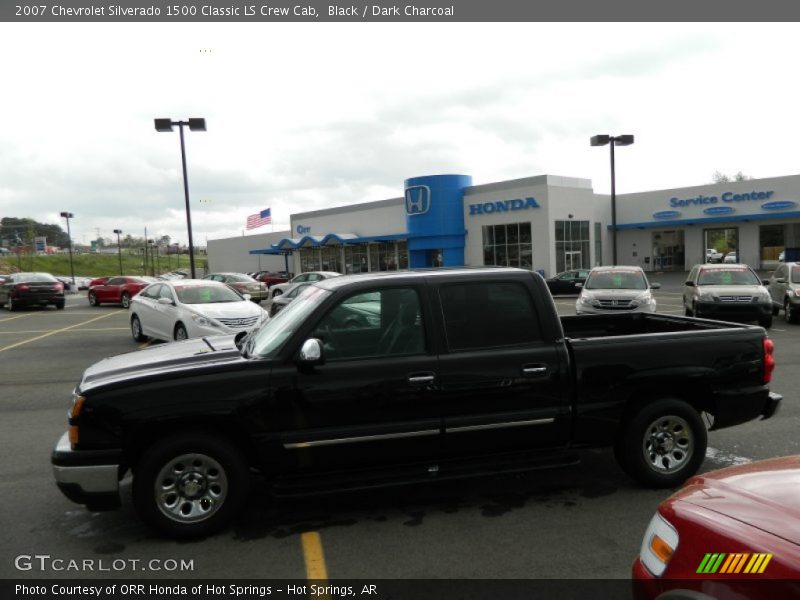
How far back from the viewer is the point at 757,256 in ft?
123

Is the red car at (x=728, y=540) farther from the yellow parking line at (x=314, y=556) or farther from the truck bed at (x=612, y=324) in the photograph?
the truck bed at (x=612, y=324)

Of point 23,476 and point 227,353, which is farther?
point 23,476

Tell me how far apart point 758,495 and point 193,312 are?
11.6 meters

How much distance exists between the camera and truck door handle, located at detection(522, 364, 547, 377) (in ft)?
15.3

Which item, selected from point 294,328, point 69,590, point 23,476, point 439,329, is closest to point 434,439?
point 439,329

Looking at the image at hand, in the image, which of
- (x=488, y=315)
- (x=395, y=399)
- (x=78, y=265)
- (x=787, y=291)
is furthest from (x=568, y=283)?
(x=78, y=265)

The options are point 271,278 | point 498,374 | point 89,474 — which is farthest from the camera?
point 271,278

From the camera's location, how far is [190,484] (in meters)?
4.25

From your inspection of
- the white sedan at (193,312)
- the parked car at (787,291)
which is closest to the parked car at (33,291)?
the white sedan at (193,312)

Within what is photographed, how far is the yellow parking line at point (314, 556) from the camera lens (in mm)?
3736

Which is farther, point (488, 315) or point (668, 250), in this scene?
point (668, 250)

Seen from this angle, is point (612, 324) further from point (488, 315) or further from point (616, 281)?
point (616, 281)

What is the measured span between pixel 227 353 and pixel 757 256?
39.9 meters

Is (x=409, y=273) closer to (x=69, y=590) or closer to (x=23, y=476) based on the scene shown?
(x=69, y=590)
